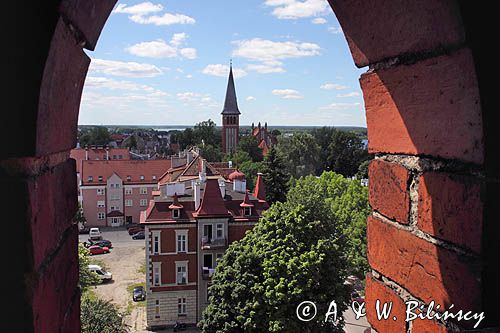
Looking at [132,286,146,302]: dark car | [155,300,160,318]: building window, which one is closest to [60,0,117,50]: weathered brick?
[155,300,160,318]: building window

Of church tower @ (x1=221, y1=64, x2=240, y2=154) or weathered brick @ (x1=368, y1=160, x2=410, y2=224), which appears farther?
church tower @ (x1=221, y1=64, x2=240, y2=154)

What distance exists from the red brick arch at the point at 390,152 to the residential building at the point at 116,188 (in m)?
39.6

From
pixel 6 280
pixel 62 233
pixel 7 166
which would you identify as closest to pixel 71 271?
pixel 62 233

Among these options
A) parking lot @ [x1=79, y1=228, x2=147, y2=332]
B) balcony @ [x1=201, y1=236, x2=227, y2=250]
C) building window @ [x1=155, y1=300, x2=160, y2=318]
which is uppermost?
balcony @ [x1=201, y1=236, x2=227, y2=250]

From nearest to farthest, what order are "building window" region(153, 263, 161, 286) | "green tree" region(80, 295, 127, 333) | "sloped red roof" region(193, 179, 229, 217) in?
"green tree" region(80, 295, 127, 333) → "building window" region(153, 263, 161, 286) → "sloped red roof" region(193, 179, 229, 217)

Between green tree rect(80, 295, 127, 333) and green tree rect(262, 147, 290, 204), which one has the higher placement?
green tree rect(262, 147, 290, 204)

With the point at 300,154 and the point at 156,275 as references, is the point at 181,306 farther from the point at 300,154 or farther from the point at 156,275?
the point at 300,154

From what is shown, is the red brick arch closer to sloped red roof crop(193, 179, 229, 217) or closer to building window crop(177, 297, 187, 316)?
sloped red roof crop(193, 179, 229, 217)

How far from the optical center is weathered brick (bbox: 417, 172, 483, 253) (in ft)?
4.66

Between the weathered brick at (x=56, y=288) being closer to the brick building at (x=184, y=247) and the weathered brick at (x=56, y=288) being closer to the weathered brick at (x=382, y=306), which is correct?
the weathered brick at (x=382, y=306)

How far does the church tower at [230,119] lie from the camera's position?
6356 centimetres

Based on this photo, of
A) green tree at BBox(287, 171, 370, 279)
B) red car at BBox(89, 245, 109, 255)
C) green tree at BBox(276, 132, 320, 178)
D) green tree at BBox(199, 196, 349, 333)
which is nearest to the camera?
green tree at BBox(199, 196, 349, 333)

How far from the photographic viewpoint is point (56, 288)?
1.43 metres

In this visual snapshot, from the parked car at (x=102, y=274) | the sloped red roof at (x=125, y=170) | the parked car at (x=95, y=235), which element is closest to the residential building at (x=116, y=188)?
the sloped red roof at (x=125, y=170)
